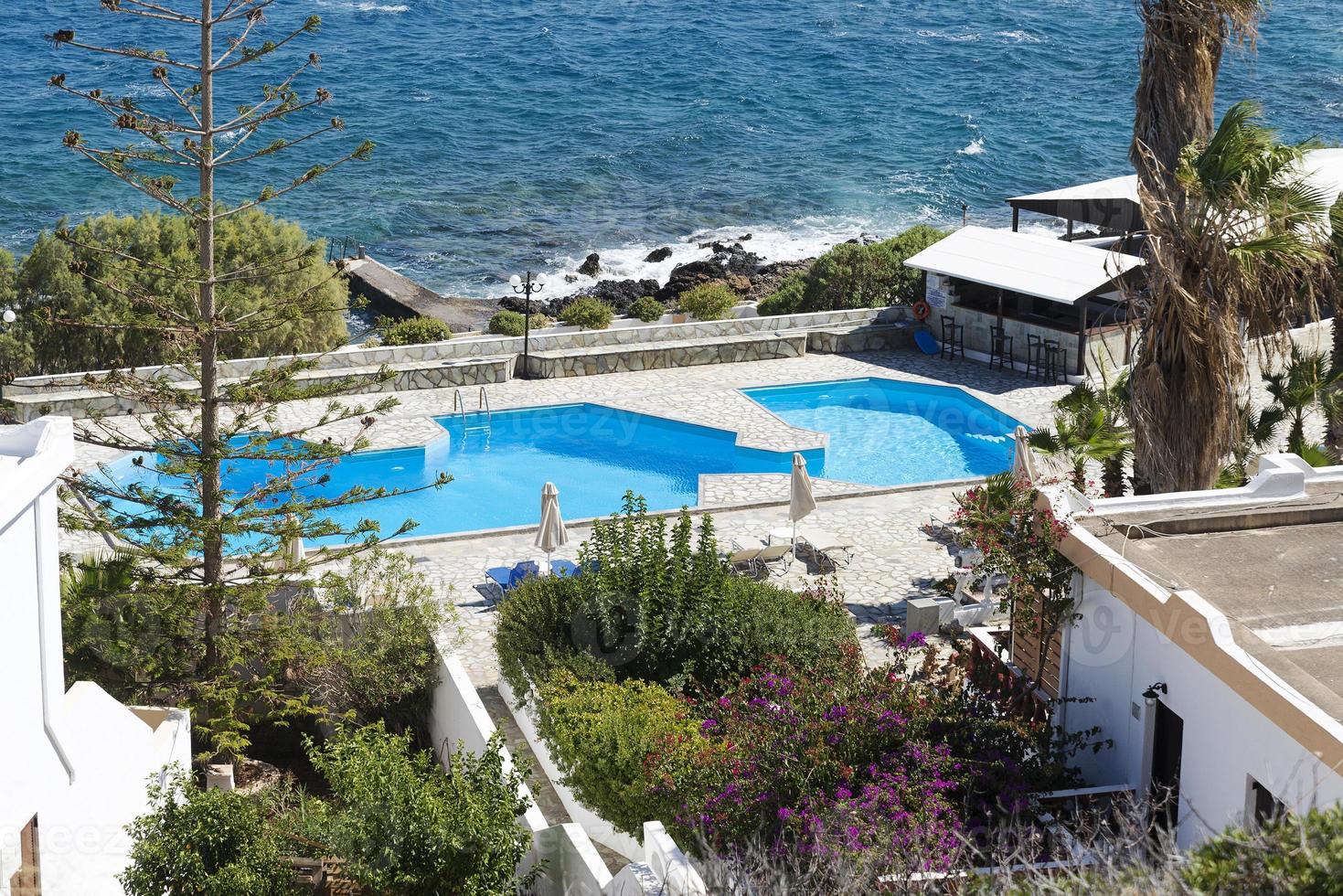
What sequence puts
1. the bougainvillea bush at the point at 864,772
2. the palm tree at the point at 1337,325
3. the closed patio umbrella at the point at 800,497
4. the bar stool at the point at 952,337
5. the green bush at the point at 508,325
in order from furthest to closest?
1. the green bush at the point at 508,325
2. the bar stool at the point at 952,337
3. the closed patio umbrella at the point at 800,497
4. the palm tree at the point at 1337,325
5. the bougainvillea bush at the point at 864,772

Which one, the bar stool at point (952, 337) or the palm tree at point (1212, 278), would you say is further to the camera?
the bar stool at point (952, 337)

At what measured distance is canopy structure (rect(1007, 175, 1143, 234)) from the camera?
26.8 m

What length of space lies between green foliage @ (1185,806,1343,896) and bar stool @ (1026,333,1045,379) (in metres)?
19.2

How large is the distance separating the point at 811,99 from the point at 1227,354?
62846mm

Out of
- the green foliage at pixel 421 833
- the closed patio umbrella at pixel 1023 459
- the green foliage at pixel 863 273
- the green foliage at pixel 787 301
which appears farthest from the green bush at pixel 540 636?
the green foliage at pixel 787 301

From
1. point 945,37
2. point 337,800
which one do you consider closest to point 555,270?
point 337,800

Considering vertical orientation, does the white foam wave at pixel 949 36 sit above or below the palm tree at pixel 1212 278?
above

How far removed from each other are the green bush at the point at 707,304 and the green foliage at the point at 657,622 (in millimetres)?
16408

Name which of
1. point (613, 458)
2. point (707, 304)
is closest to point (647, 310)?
point (707, 304)

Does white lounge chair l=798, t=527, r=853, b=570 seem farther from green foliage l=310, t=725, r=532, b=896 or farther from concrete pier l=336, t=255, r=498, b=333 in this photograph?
concrete pier l=336, t=255, r=498, b=333

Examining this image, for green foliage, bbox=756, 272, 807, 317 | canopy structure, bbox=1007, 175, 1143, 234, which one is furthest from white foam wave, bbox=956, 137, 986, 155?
canopy structure, bbox=1007, 175, 1143, 234

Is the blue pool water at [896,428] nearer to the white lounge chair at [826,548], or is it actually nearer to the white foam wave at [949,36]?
the white lounge chair at [826,548]

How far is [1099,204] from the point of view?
89.7ft

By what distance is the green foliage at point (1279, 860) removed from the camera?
5254mm
